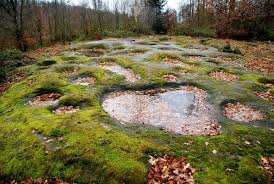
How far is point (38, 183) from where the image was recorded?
7.39m

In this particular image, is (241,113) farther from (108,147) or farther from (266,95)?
(108,147)

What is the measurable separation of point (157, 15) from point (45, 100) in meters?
43.0

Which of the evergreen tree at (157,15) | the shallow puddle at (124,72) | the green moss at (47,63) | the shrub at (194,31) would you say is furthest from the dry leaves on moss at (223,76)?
the evergreen tree at (157,15)

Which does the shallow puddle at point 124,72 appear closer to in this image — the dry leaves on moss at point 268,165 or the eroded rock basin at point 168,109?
the eroded rock basin at point 168,109

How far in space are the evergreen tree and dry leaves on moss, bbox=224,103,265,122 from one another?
141 ft

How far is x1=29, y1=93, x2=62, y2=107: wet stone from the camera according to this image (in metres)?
12.9

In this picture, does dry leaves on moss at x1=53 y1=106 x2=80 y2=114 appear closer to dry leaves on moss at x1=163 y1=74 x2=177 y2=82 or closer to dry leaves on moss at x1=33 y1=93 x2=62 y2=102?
dry leaves on moss at x1=33 y1=93 x2=62 y2=102

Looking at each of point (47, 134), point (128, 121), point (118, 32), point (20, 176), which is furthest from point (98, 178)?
point (118, 32)

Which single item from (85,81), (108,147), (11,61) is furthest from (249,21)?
(108,147)

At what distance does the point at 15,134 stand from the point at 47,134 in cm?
133

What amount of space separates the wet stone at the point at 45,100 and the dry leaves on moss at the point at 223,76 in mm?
9310

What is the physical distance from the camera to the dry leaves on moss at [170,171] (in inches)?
279

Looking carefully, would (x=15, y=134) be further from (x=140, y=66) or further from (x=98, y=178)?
(x=140, y=66)

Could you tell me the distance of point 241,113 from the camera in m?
11.5
